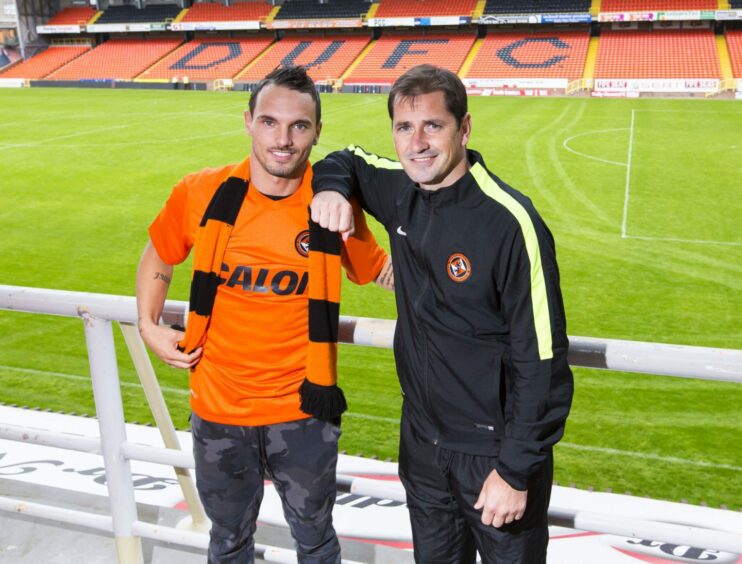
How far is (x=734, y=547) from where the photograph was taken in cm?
181

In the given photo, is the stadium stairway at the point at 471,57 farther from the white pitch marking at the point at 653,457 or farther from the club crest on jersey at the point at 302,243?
the club crest on jersey at the point at 302,243

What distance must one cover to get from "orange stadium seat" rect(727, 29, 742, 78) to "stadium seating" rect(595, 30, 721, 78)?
700 millimetres

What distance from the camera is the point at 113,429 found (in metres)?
2.46

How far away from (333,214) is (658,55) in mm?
40430

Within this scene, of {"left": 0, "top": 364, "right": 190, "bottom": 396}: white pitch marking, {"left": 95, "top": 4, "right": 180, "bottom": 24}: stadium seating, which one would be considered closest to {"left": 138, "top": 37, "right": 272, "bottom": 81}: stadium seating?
{"left": 95, "top": 4, "right": 180, "bottom": 24}: stadium seating

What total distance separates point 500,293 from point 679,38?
43280 millimetres

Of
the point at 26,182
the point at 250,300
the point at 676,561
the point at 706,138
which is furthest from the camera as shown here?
the point at 706,138

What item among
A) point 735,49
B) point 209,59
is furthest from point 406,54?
point 735,49

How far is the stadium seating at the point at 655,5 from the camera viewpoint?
129ft

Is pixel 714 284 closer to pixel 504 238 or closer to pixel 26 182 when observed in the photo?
pixel 504 238

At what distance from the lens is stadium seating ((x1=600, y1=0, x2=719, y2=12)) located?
39219 mm

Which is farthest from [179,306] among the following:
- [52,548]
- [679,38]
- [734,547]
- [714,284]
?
[679,38]

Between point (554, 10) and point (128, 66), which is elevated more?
point (554, 10)

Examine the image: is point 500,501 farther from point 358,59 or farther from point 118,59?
point 118,59
